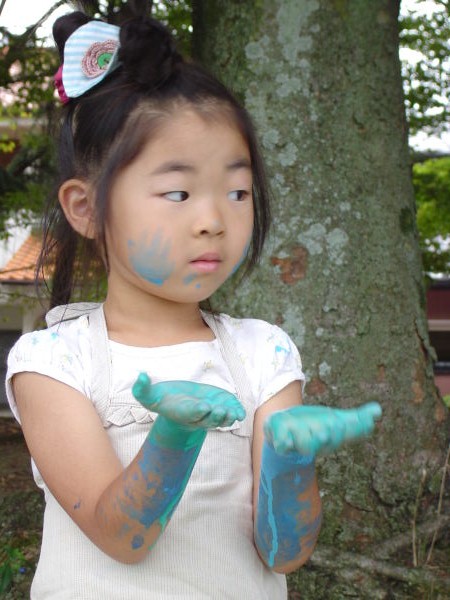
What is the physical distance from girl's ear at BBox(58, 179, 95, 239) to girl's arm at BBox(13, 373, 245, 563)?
1.04 feet

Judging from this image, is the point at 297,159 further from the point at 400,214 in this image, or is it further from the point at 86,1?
the point at 86,1

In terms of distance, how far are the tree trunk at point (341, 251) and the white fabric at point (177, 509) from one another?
54.6 inches

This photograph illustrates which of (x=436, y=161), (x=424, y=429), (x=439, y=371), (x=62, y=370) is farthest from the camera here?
(x=439, y=371)

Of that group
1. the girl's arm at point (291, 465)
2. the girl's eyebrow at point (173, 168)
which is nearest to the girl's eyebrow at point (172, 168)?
the girl's eyebrow at point (173, 168)

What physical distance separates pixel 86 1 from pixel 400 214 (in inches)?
58.1

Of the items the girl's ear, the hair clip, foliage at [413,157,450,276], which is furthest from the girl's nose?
foliage at [413,157,450,276]

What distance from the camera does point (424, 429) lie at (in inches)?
127

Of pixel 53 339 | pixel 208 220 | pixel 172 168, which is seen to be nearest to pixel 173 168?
pixel 172 168

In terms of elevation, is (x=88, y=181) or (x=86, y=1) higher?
(x=86, y=1)

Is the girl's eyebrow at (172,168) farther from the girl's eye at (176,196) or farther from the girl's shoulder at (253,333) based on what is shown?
the girl's shoulder at (253,333)

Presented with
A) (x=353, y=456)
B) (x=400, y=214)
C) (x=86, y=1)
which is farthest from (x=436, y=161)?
(x=86, y=1)

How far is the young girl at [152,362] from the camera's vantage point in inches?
59.3

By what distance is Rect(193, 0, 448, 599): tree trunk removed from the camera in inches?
122

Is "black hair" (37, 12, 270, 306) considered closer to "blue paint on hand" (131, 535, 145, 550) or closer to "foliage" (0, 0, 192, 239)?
"blue paint on hand" (131, 535, 145, 550)
